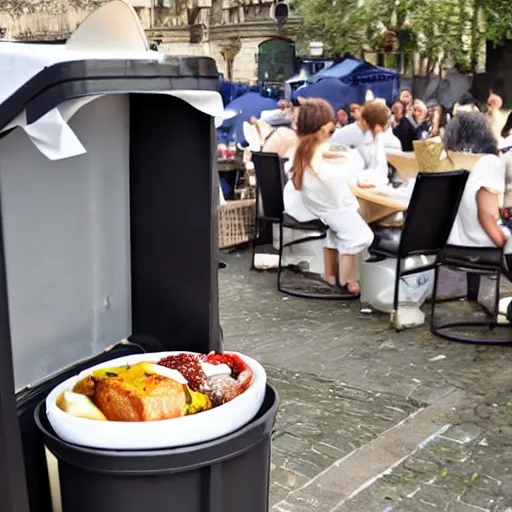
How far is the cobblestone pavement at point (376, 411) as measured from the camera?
3.92 m

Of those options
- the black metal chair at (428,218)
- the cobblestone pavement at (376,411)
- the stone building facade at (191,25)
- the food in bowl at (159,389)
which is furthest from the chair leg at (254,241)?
the stone building facade at (191,25)

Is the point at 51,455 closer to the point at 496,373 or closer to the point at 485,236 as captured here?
the point at 496,373

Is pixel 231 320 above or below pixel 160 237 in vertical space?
below

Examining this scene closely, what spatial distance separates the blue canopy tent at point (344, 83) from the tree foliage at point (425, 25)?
4751 mm

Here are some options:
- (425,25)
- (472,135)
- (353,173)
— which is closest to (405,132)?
(353,173)

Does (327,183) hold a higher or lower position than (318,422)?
higher

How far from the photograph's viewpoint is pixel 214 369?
2559mm

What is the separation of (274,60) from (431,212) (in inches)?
779

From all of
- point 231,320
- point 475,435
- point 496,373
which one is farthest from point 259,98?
point 475,435

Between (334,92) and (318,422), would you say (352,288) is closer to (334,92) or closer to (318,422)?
(318,422)

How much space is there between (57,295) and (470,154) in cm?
430

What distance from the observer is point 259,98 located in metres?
13.7

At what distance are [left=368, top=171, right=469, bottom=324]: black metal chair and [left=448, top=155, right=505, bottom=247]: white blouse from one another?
5 cm

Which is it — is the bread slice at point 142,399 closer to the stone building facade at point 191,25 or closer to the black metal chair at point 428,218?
the black metal chair at point 428,218
